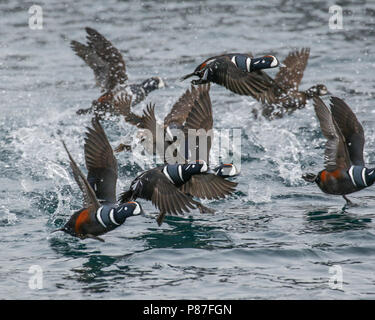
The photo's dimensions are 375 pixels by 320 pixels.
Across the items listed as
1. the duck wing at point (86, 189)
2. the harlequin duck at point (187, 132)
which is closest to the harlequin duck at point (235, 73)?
the harlequin duck at point (187, 132)

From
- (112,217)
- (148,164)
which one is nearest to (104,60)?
(148,164)

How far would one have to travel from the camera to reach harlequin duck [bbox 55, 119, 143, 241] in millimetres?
7207

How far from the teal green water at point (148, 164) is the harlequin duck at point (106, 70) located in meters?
0.38

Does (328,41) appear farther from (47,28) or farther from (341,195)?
(341,195)

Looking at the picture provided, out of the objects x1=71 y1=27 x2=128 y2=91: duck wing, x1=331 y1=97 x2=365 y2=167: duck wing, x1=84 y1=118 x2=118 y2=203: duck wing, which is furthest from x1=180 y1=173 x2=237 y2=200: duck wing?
x1=71 y1=27 x2=128 y2=91: duck wing

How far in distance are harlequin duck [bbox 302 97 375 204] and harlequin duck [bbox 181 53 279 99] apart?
726 millimetres

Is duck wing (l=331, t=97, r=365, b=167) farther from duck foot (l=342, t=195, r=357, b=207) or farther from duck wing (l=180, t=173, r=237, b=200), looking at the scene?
duck wing (l=180, t=173, r=237, b=200)

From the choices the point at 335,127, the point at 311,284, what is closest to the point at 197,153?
the point at 335,127

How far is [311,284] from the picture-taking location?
6.75 metres

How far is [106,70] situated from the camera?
11.8 m

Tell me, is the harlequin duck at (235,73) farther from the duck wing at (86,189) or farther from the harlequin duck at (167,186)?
the duck wing at (86,189)
